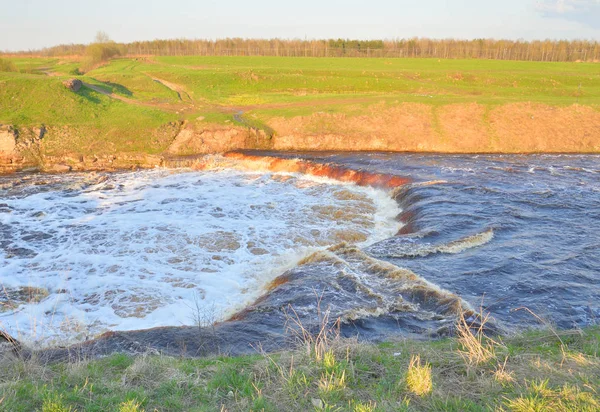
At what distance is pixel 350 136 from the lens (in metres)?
29.2

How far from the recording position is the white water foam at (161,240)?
36.4 feet

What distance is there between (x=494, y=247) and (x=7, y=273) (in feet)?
46.2

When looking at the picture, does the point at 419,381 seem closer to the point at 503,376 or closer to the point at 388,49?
the point at 503,376

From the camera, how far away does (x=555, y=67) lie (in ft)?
175

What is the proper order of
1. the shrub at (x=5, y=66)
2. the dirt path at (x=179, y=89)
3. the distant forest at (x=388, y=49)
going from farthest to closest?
the distant forest at (x=388, y=49) < the shrub at (x=5, y=66) < the dirt path at (x=179, y=89)

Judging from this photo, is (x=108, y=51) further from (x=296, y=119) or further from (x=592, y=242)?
(x=592, y=242)

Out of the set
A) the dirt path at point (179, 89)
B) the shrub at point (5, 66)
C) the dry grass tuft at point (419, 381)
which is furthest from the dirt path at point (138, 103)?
the dry grass tuft at point (419, 381)

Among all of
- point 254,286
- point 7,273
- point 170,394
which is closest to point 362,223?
point 254,286

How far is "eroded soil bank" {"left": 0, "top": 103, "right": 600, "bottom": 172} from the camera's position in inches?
1067

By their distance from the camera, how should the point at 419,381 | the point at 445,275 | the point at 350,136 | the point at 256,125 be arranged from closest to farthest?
the point at 419,381 < the point at 445,275 < the point at 350,136 < the point at 256,125

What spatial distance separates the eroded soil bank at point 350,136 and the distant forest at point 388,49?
50.3 metres

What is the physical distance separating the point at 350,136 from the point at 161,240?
54.5ft

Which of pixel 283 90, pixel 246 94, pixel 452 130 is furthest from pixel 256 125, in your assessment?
pixel 283 90

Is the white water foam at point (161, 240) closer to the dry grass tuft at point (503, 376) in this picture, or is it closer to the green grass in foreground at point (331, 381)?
the green grass in foreground at point (331, 381)
